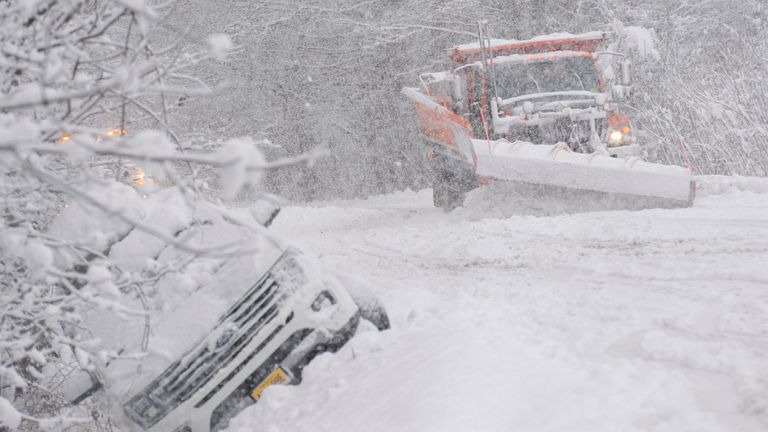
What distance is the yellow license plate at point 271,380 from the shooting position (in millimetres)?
5051

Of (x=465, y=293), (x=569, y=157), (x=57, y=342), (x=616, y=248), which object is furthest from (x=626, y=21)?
(x=57, y=342)

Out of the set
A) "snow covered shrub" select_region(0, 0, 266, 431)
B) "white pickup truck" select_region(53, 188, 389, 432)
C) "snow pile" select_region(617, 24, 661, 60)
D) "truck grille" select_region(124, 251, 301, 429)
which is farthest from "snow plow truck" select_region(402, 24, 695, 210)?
"snow covered shrub" select_region(0, 0, 266, 431)

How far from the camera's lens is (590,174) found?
9312 mm

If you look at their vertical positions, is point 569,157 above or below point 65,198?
below

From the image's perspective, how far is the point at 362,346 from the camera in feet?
16.9

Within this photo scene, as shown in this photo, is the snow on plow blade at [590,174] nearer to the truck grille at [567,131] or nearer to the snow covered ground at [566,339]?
the snow covered ground at [566,339]

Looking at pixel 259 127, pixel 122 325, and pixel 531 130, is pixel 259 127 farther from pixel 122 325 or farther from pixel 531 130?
pixel 122 325

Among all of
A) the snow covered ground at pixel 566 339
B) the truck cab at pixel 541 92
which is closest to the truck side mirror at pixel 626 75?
the truck cab at pixel 541 92

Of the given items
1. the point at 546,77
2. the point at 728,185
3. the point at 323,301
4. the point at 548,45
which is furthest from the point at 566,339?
the point at 548,45

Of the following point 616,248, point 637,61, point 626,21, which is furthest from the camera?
point 626,21

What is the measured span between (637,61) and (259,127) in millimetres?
9639

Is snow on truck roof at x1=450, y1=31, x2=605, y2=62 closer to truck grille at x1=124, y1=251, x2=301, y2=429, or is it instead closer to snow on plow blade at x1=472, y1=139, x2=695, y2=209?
snow on plow blade at x1=472, y1=139, x2=695, y2=209

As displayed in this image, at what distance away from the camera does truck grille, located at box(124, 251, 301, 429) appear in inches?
192

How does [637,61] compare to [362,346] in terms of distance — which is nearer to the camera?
[362,346]
